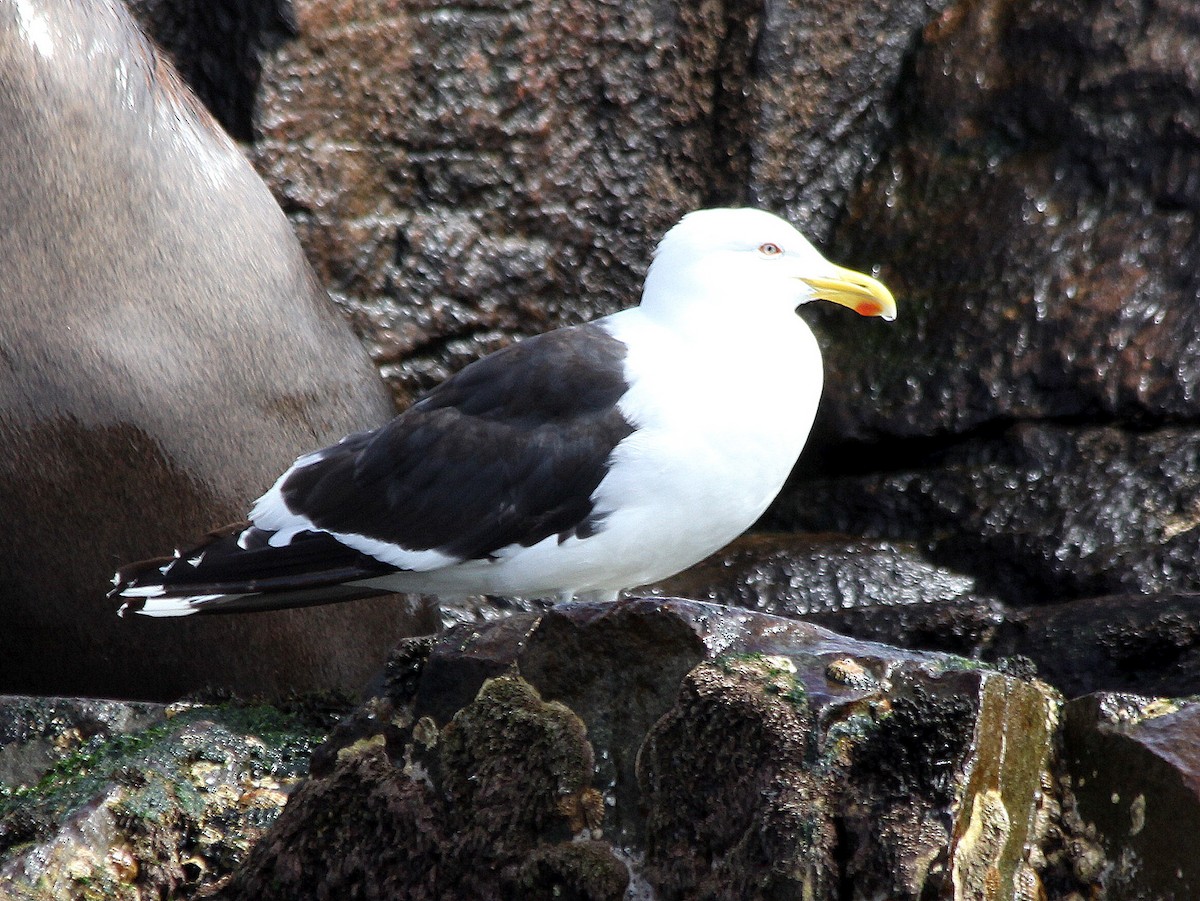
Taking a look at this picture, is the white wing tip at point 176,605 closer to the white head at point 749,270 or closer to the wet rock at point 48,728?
the wet rock at point 48,728

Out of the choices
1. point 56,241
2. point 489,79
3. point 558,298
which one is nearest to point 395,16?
point 489,79

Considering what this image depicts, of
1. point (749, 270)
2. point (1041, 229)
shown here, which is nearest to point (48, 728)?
point (749, 270)

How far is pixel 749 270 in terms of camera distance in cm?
439

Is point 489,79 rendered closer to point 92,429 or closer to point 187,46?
point 187,46

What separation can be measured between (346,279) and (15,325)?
5.78 feet

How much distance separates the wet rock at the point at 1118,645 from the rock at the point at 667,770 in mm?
1263

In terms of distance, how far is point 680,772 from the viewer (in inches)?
115

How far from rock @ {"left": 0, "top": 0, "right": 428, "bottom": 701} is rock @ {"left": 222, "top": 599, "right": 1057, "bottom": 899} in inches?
56.1

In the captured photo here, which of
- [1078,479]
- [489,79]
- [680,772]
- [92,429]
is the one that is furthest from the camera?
[489,79]

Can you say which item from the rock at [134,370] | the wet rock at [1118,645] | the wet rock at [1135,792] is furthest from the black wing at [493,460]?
the wet rock at [1135,792]

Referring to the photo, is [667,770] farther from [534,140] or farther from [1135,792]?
[534,140]

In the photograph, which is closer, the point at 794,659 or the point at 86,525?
the point at 794,659

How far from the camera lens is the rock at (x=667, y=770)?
2.72 metres

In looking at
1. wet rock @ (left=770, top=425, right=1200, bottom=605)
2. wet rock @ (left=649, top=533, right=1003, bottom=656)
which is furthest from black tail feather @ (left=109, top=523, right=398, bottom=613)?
wet rock @ (left=770, top=425, right=1200, bottom=605)
